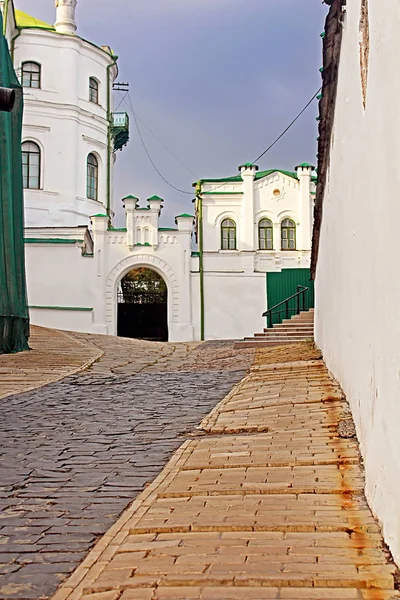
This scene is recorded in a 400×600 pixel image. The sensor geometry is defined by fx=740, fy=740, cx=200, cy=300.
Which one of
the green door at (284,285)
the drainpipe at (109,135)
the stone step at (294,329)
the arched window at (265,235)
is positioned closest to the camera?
the stone step at (294,329)

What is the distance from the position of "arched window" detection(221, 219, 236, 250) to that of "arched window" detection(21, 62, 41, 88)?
996 centimetres

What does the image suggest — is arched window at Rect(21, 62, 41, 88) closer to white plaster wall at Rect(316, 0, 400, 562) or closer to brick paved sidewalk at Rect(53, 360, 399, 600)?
white plaster wall at Rect(316, 0, 400, 562)

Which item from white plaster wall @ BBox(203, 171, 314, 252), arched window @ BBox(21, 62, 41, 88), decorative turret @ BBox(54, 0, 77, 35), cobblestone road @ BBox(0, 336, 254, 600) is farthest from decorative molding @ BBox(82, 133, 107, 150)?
cobblestone road @ BBox(0, 336, 254, 600)

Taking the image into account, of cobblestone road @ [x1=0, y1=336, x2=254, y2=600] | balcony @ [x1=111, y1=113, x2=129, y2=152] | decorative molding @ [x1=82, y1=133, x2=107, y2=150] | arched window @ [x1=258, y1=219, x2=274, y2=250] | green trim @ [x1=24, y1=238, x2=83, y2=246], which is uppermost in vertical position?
balcony @ [x1=111, y1=113, x2=129, y2=152]

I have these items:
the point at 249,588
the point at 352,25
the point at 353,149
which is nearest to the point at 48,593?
the point at 249,588

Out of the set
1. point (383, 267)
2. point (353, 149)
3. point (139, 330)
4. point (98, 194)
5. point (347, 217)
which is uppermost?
point (98, 194)

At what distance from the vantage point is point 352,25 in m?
5.50

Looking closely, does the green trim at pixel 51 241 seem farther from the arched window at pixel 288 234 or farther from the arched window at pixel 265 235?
the arched window at pixel 288 234

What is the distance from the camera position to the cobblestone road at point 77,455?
3352 millimetres

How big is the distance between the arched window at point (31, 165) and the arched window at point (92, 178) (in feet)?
7.73

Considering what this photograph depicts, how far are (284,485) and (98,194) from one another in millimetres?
29875

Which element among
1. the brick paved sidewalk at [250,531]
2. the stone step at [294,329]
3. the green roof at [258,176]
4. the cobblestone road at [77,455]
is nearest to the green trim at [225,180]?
the green roof at [258,176]

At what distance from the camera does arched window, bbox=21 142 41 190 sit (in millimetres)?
30703

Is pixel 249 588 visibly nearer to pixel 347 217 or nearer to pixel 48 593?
pixel 48 593
